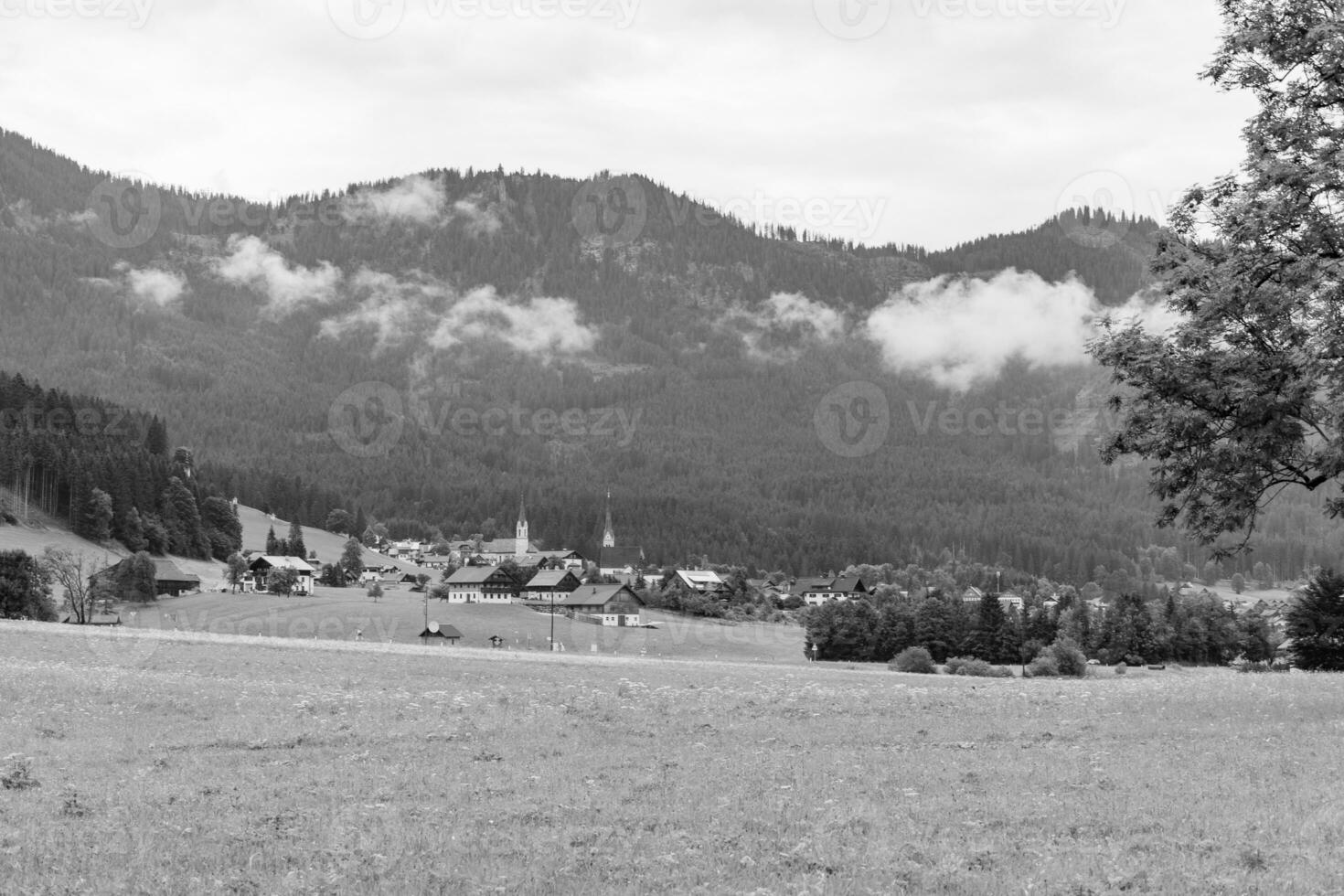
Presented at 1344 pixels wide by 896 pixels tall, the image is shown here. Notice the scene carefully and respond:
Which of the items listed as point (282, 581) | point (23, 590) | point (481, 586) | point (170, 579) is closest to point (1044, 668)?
point (23, 590)

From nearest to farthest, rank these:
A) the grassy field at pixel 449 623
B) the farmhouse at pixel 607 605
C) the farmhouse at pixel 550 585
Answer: the grassy field at pixel 449 623 → the farmhouse at pixel 607 605 → the farmhouse at pixel 550 585

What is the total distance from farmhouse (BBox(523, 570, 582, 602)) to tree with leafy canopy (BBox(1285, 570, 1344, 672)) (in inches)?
3921

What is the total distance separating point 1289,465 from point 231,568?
15770cm

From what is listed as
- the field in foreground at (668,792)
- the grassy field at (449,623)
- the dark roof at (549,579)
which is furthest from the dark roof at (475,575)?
the field in foreground at (668,792)

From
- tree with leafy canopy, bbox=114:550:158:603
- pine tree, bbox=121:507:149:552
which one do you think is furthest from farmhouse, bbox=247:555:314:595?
tree with leafy canopy, bbox=114:550:158:603

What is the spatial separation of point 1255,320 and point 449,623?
109m

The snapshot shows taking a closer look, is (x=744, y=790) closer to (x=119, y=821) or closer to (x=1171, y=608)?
(x=119, y=821)

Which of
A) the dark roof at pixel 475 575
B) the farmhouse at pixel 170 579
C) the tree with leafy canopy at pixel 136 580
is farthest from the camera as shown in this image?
the dark roof at pixel 475 575

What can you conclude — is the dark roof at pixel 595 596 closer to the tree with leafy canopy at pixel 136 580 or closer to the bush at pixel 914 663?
the tree with leafy canopy at pixel 136 580

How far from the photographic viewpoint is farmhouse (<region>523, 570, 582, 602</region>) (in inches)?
6594

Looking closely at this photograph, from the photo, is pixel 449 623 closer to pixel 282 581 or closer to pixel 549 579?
pixel 549 579

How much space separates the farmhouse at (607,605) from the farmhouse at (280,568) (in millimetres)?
37007

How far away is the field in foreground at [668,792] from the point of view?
15188mm

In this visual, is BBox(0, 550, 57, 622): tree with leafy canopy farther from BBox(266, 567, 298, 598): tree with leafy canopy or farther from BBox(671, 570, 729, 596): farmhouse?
BBox(671, 570, 729, 596): farmhouse
